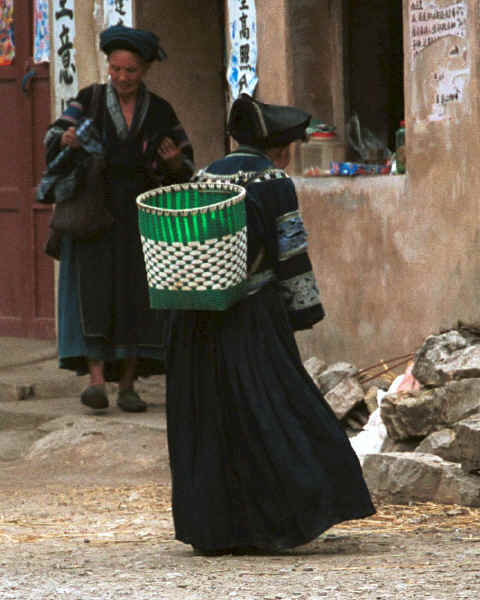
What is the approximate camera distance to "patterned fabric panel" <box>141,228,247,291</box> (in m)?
4.43

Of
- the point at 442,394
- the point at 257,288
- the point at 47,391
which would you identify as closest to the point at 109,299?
the point at 47,391

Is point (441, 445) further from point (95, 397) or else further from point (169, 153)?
point (95, 397)

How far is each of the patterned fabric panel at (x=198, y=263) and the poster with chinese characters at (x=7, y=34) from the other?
619 centimetres

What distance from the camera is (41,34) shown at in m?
9.88

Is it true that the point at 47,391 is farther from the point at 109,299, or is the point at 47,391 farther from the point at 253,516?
the point at 253,516

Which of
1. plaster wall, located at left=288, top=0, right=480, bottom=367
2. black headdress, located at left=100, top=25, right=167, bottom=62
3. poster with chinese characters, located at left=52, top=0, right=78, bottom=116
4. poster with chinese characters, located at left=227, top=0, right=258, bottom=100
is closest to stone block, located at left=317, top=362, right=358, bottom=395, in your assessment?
plaster wall, located at left=288, top=0, right=480, bottom=367

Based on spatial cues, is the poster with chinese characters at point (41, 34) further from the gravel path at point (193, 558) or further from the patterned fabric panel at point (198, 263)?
the patterned fabric panel at point (198, 263)

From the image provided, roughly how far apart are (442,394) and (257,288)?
1846 millimetres

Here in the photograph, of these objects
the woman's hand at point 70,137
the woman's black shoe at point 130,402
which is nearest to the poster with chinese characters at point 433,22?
the woman's hand at point 70,137

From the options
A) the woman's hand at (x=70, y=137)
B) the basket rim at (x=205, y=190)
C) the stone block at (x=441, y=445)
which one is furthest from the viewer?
the woman's hand at (x=70, y=137)

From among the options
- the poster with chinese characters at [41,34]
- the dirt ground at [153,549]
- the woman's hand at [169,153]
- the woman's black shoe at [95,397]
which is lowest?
the dirt ground at [153,549]

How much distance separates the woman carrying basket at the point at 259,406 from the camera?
4648mm

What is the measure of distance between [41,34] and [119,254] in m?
3.04

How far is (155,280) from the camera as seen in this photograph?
4523 millimetres
